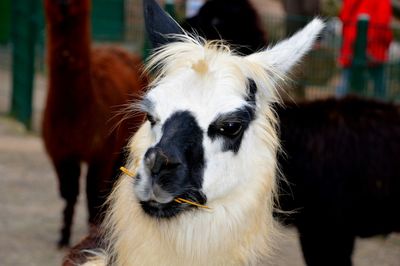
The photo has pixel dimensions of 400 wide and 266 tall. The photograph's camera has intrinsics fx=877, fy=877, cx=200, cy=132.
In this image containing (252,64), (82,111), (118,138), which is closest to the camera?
(252,64)

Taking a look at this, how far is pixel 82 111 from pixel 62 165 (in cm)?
37

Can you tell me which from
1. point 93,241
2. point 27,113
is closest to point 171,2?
point 27,113

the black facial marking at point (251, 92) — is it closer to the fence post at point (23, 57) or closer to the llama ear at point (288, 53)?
the llama ear at point (288, 53)

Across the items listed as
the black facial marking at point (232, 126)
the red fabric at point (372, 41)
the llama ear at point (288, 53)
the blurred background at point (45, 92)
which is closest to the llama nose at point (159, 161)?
the black facial marking at point (232, 126)

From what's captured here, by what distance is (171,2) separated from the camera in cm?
873

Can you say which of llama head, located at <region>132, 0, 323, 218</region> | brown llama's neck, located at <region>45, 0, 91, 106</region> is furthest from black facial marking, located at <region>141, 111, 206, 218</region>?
brown llama's neck, located at <region>45, 0, 91, 106</region>

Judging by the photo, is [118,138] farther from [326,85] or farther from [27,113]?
[27,113]

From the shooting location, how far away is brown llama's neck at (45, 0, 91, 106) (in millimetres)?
5691

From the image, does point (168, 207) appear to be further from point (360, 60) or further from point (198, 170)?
point (360, 60)

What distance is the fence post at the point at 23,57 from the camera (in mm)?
9828

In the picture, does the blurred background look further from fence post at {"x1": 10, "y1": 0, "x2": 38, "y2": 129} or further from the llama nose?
the llama nose

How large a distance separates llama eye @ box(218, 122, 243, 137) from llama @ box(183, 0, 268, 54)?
2.45 m

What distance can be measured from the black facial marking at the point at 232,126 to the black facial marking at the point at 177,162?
0.21 ft

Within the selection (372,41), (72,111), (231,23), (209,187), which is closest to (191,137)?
(209,187)
